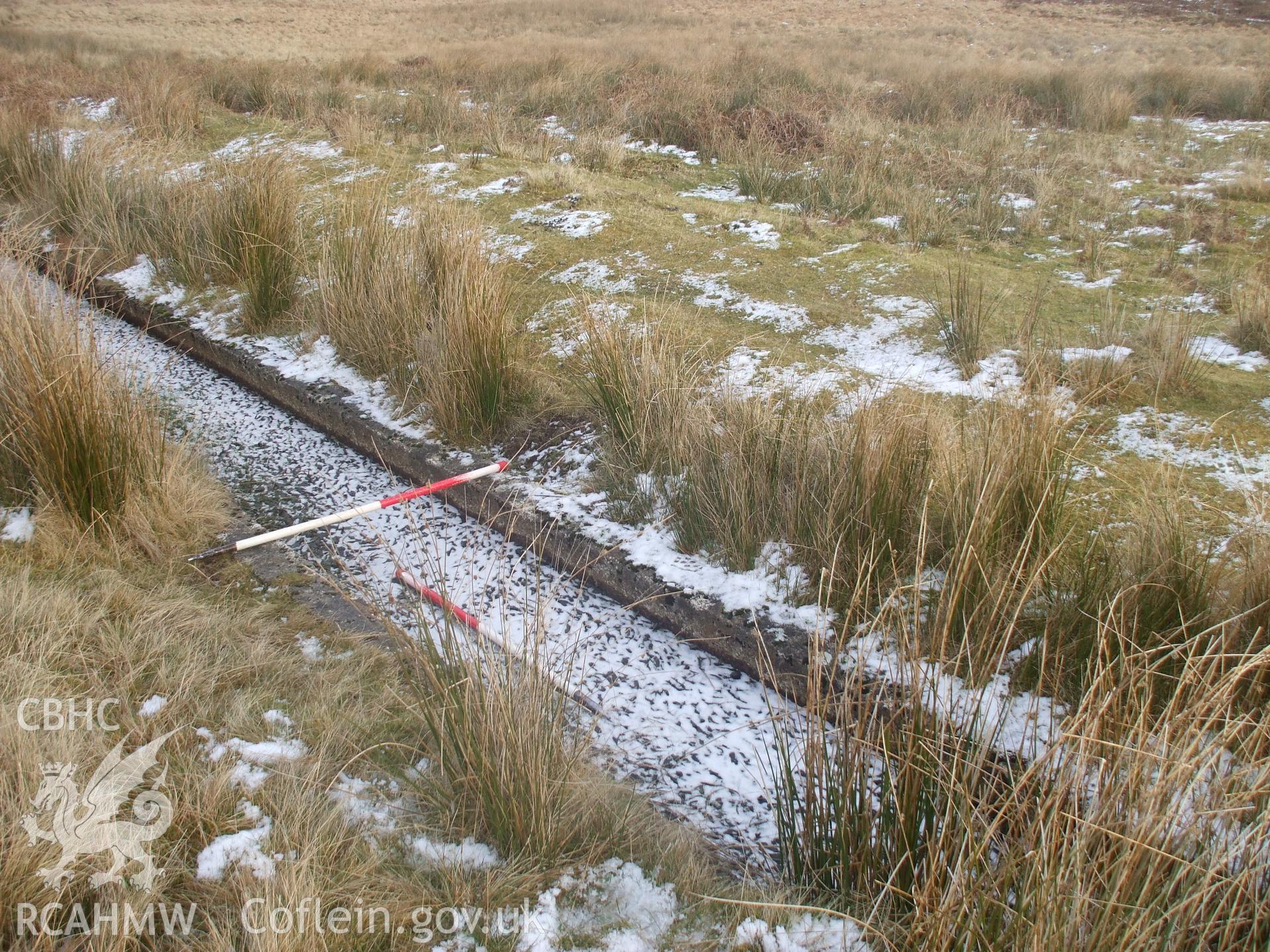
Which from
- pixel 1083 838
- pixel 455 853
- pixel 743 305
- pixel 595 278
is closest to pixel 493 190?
pixel 595 278

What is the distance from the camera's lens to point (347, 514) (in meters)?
3.14

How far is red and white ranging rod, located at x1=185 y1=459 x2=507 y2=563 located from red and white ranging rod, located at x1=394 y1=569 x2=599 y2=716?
11.7 inches

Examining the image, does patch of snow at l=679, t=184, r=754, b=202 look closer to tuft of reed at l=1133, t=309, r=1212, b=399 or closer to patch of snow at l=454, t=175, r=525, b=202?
patch of snow at l=454, t=175, r=525, b=202

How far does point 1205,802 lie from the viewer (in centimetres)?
147

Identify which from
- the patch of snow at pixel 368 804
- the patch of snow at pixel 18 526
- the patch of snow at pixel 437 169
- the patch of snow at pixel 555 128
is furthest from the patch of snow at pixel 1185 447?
the patch of snow at pixel 555 128

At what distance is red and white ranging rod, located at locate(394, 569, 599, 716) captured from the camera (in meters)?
1.98

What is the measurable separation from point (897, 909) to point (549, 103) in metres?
10.3

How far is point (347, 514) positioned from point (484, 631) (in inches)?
52.9

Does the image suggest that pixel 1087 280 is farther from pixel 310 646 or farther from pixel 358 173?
pixel 358 173

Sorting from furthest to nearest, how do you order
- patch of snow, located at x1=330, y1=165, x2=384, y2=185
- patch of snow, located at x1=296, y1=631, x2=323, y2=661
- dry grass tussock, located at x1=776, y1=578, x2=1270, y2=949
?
patch of snow, located at x1=330, y1=165, x2=384, y2=185, patch of snow, located at x1=296, y1=631, x2=323, y2=661, dry grass tussock, located at x1=776, y1=578, x2=1270, y2=949

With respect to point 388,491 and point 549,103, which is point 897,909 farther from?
point 549,103

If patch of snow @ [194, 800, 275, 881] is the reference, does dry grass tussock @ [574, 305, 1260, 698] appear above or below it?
above

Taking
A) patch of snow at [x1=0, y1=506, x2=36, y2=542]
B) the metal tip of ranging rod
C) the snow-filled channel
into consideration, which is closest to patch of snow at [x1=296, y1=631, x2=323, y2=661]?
the snow-filled channel

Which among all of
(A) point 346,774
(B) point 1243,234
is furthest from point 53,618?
(B) point 1243,234
